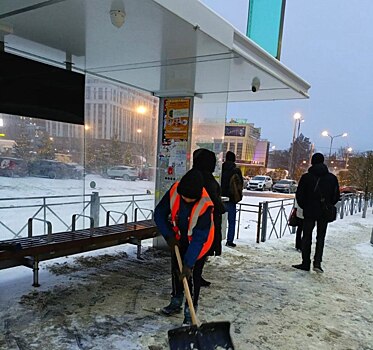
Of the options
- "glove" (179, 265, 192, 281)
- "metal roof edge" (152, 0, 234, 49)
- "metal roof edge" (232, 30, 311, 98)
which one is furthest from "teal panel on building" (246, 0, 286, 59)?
"glove" (179, 265, 192, 281)

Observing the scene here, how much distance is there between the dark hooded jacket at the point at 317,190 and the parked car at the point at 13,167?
4067mm

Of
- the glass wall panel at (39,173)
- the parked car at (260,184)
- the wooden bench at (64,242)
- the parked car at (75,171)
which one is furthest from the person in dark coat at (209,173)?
the parked car at (260,184)

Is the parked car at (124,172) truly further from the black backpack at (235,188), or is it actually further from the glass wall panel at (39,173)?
the black backpack at (235,188)

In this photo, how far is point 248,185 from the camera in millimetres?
26406

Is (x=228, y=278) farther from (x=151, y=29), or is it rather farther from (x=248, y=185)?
(x=248, y=185)

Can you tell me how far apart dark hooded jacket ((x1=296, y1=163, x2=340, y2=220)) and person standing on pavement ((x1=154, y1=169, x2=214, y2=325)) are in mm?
2332

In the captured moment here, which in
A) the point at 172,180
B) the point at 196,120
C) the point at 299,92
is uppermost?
the point at 299,92

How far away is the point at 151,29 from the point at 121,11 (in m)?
0.48

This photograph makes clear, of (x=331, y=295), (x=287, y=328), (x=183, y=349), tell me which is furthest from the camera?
(x=331, y=295)

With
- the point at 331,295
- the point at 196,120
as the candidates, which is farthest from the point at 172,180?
the point at 331,295

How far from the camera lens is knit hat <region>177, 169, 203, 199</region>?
9.16ft

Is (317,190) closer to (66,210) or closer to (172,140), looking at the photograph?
(172,140)

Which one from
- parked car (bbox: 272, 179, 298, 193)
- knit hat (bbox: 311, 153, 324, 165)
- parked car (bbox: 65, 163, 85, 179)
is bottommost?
parked car (bbox: 272, 179, 298, 193)

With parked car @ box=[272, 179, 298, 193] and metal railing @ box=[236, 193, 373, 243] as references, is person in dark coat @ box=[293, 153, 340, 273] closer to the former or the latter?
metal railing @ box=[236, 193, 373, 243]
